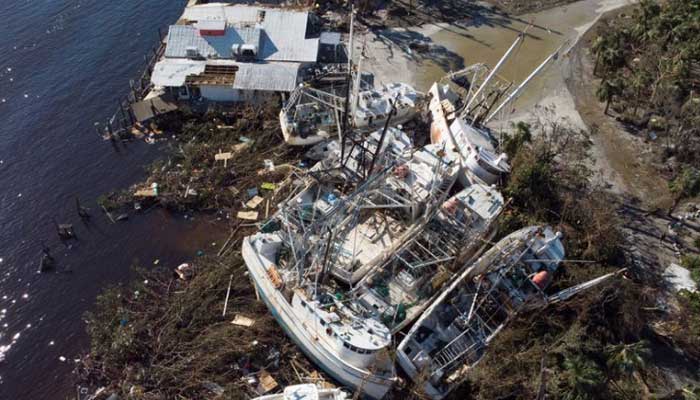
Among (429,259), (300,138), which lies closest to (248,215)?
(300,138)

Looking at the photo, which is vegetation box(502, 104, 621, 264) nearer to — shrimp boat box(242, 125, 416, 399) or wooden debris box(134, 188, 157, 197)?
shrimp boat box(242, 125, 416, 399)

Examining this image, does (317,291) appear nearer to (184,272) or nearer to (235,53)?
(184,272)

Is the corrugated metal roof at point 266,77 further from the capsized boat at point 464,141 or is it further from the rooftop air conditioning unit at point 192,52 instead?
the capsized boat at point 464,141

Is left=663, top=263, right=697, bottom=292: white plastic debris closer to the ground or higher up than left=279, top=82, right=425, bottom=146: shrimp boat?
closer to the ground

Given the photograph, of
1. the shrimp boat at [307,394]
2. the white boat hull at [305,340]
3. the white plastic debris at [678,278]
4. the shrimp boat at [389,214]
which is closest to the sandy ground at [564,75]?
the white plastic debris at [678,278]

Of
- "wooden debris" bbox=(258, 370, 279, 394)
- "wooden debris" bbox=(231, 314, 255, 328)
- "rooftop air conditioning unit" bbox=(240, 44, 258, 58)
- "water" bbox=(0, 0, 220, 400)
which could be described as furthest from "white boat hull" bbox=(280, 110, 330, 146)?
"wooden debris" bbox=(258, 370, 279, 394)

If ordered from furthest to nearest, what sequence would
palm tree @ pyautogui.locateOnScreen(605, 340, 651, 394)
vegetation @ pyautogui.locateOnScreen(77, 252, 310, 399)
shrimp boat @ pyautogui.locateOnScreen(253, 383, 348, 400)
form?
vegetation @ pyautogui.locateOnScreen(77, 252, 310, 399)
palm tree @ pyautogui.locateOnScreen(605, 340, 651, 394)
shrimp boat @ pyautogui.locateOnScreen(253, 383, 348, 400)

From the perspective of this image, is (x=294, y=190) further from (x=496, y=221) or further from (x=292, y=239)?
(x=496, y=221)
